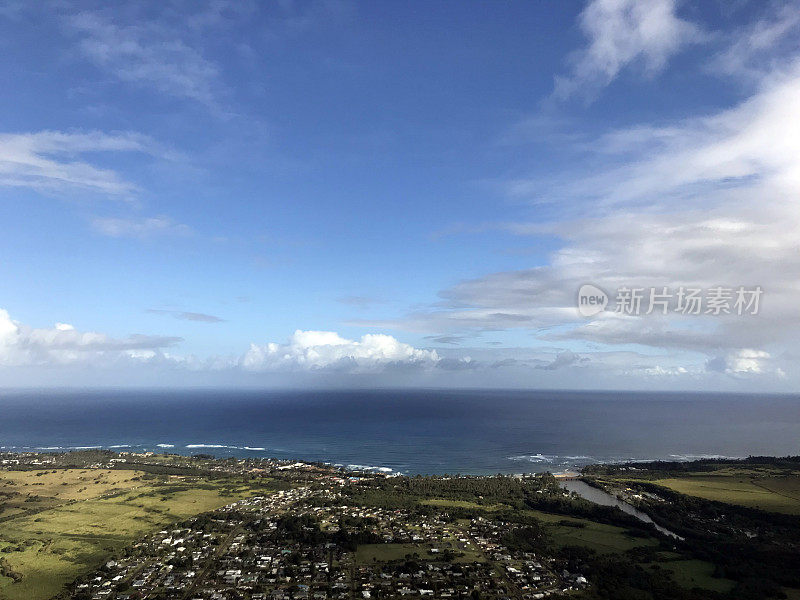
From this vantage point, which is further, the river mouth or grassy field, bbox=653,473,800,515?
grassy field, bbox=653,473,800,515

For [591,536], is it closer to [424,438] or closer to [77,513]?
[77,513]

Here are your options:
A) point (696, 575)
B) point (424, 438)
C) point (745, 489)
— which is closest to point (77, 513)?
point (696, 575)

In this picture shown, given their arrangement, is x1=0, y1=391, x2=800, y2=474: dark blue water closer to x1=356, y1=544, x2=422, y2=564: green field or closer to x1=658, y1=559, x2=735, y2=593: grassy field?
x1=356, y1=544, x2=422, y2=564: green field

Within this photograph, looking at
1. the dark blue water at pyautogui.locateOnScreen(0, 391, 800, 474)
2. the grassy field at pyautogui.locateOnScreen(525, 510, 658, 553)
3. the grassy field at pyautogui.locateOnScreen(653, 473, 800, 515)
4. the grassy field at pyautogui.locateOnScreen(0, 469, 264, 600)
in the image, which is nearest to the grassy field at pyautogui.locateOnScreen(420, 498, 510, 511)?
the grassy field at pyautogui.locateOnScreen(525, 510, 658, 553)

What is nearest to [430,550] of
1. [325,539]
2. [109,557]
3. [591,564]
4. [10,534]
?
[325,539]

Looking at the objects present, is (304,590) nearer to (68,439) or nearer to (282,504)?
(282,504)
